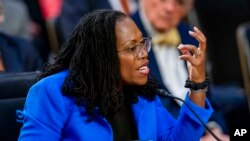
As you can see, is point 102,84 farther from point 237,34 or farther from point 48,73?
point 237,34

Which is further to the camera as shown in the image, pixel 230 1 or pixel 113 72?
pixel 230 1

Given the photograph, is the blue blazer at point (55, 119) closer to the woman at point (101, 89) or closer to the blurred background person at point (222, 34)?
the woman at point (101, 89)

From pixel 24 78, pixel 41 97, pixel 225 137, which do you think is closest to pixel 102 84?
pixel 41 97

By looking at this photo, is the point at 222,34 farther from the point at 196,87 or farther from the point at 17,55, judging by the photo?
the point at 196,87

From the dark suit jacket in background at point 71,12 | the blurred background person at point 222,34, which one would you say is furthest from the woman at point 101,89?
the blurred background person at point 222,34

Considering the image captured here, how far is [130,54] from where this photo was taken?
6.67ft

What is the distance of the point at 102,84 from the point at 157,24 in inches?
57.8

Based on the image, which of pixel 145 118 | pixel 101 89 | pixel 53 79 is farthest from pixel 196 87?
pixel 53 79

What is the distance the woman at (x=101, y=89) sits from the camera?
196cm

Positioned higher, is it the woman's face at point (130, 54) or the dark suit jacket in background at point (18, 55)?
the woman's face at point (130, 54)

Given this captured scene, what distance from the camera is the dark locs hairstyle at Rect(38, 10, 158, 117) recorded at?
1999mm

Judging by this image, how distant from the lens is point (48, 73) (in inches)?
81.5

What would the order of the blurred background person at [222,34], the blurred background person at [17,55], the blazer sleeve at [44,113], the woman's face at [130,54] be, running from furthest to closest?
the blurred background person at [222,34]
the blurred background person at [17,55]
the woman's face at [130,54]
the blazer sleeve at [44,113]

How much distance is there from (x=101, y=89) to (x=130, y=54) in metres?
0.14
